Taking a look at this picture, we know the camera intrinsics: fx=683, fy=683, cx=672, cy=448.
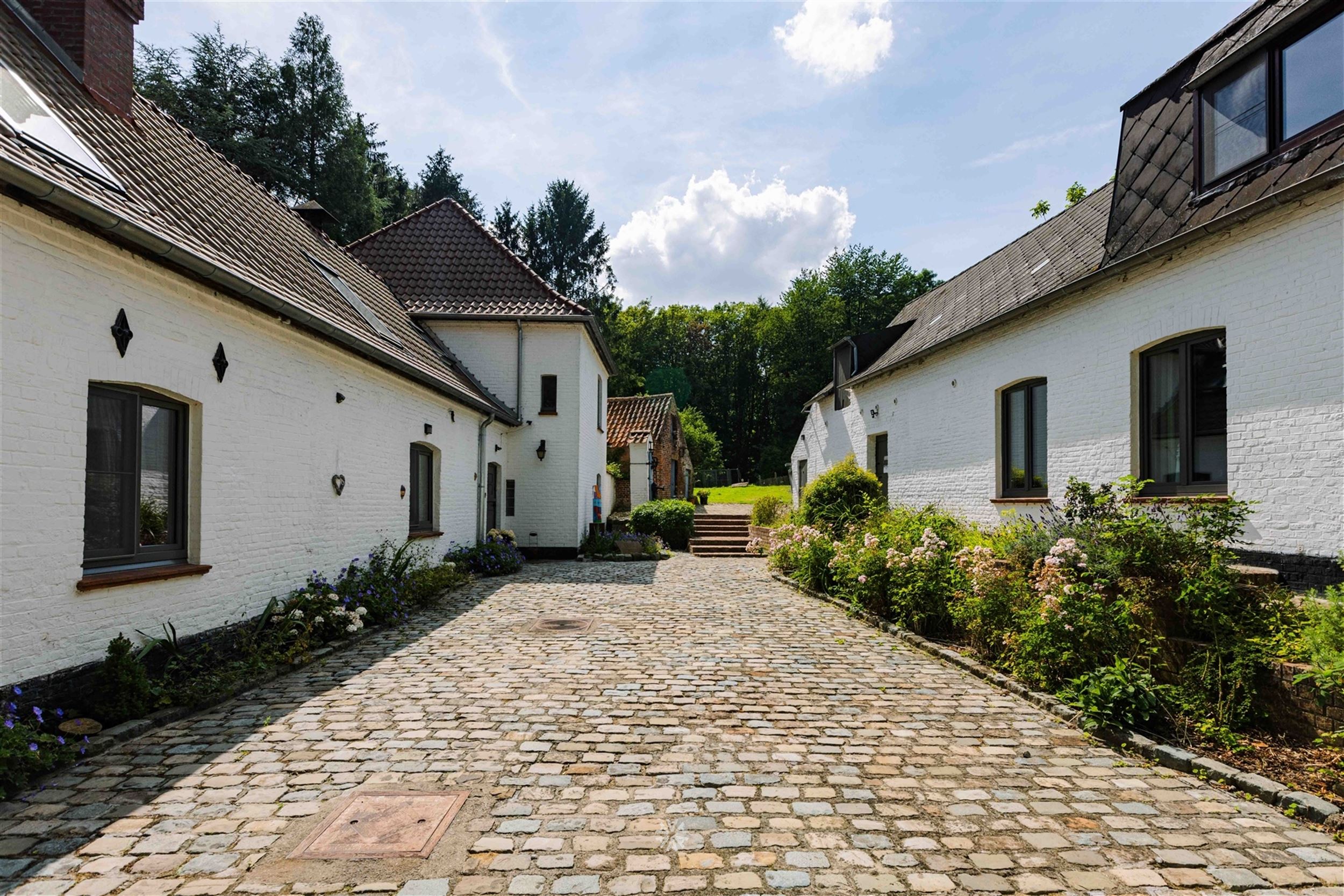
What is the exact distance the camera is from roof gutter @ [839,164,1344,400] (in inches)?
199

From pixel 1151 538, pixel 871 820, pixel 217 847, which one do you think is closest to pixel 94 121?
pixel 217 847

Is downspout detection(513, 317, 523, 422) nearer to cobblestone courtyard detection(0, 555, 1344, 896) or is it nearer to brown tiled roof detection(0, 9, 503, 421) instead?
brown tiled roof detection(0, 9, 503, 421)

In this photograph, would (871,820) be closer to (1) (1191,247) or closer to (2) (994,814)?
(2) (994,814)

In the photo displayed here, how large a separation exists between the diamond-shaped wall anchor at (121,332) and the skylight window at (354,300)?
213 inches

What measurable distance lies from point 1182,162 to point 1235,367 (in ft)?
8.77

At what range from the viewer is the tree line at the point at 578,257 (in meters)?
26.4

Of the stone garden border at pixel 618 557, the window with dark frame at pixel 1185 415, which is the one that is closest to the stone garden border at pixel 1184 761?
the window with dark frame at pixel 1185 415

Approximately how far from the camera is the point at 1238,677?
4.29 metres

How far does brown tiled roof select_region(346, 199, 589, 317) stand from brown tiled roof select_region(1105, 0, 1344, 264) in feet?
33.8

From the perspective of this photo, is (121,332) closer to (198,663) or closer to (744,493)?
(198,663)

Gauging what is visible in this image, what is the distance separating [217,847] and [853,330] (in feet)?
159

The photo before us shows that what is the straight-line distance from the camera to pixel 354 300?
35.9 ft

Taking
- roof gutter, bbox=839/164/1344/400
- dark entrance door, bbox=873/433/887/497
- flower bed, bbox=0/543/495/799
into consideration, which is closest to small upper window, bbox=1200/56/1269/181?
roof gutter, bbox=839/164/1344/400

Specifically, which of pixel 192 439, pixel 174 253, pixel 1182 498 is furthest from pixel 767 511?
pixel 174 253
